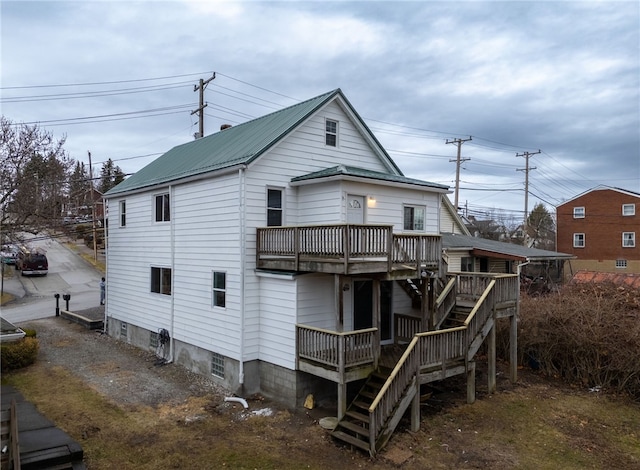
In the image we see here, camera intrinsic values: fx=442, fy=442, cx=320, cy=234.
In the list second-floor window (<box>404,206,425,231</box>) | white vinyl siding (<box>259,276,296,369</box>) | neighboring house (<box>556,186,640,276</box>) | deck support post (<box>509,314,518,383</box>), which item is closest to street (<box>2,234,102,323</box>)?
white vinyl siding (<box>259,276,296,369</box>)

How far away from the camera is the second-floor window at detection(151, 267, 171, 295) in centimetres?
1669

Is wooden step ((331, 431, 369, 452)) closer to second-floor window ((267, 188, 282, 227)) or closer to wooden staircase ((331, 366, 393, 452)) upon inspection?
wooden staircase ((331, 366, 393, 452))

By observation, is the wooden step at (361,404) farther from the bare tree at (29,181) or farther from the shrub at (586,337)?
the bare tree at (29,181)

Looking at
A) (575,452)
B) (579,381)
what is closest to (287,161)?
(575,452)

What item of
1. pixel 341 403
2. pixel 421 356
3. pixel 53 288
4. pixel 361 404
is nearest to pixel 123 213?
pixel 341 403

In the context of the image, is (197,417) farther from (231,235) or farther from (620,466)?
(620,466)

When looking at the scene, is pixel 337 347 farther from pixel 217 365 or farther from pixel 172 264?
pixel 172 264

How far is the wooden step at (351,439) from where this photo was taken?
980 cm

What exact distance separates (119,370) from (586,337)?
15622mm

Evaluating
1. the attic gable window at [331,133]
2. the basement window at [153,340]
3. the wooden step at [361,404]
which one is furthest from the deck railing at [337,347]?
the basement window at [153,340]

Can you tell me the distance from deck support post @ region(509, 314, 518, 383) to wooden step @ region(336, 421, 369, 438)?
718cm

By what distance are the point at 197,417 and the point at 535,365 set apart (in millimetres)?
11930

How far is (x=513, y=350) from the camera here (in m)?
15.0

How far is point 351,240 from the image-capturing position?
1098cm
